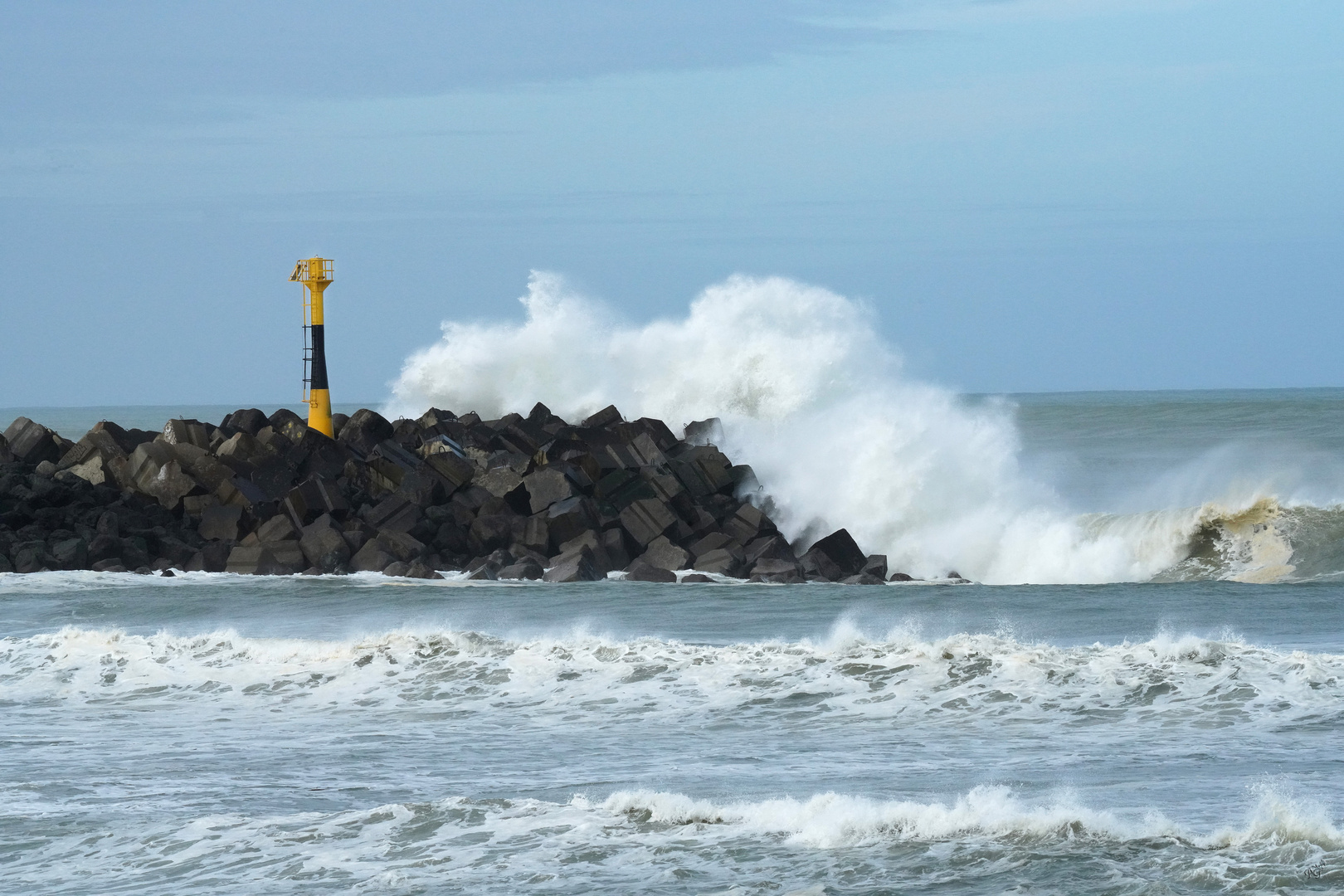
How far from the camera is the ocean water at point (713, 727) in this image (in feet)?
19.0

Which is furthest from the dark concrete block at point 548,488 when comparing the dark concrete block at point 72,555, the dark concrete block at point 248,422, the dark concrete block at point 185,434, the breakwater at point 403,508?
the dark concrete block at point 248,422

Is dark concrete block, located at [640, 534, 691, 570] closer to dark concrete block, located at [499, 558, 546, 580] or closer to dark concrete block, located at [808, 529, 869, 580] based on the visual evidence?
dark concrete block, located at [499, 558, 546, 580]

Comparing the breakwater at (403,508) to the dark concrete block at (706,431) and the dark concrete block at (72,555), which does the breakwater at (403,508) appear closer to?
the dark concrete block at (72,555)

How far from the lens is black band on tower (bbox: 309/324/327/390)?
2159 centimetres

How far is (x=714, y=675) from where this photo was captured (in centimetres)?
966

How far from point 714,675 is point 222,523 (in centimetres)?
916

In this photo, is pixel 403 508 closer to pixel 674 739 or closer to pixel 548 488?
pixel 548 488

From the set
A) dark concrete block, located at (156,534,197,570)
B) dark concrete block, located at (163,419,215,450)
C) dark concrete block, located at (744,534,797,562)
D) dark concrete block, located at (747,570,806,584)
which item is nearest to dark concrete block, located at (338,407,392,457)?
dark concrete block, located at (163,419,215,450)

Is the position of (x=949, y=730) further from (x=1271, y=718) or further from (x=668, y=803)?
(x=668, y=803)

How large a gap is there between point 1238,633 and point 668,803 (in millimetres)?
6346

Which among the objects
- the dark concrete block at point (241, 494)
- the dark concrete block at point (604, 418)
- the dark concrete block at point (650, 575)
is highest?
the dark concrete block at point (604, 418)

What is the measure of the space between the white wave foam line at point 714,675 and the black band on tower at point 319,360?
10.6 m

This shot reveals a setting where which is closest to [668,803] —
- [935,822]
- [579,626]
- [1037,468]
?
[935,822]

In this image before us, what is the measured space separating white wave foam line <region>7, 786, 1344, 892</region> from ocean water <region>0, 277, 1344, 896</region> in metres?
0.02
